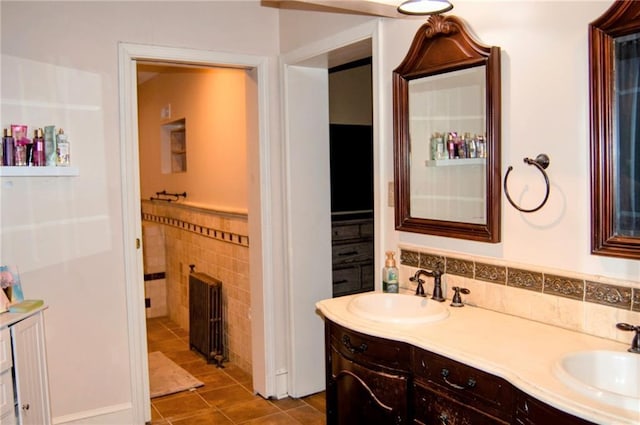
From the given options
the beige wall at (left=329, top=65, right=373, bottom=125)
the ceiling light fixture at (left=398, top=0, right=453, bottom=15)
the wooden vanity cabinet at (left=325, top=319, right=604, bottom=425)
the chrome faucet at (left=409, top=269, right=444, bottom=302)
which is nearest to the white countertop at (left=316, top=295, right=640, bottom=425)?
the wooden vanity cabinet at (left=325, top=319, right=604, bottom=425)

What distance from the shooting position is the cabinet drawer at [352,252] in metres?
4.45

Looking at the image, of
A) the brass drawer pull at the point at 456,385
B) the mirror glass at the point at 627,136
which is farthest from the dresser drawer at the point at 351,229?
the mirror glass at the point at 627,136

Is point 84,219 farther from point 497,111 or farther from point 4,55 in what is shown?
point 497,111

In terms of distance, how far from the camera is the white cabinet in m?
2.22

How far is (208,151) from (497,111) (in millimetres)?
2920

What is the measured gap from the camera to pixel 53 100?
280 centimetres

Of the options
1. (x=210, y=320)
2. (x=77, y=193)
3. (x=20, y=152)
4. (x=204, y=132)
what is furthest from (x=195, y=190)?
(x=20, y=152)

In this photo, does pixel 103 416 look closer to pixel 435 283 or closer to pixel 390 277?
pixel 390 277

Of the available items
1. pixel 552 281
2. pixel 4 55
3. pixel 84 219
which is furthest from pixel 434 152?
pixel 4 55

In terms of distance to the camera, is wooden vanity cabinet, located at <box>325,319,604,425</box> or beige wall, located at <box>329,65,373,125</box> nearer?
wooden vanity cabinet, located at <box>325,319,604,425</box>

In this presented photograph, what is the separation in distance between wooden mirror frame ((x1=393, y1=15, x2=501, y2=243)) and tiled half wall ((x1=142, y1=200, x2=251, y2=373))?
1632mm

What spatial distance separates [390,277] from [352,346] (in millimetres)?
474

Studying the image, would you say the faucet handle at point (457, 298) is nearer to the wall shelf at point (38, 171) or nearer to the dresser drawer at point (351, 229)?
the wall shelf at point (38, 171)

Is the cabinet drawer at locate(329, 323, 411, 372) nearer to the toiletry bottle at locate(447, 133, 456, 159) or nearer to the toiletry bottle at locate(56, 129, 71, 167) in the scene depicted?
the toiletry bottle at locate(447, 133, 456, 159)
